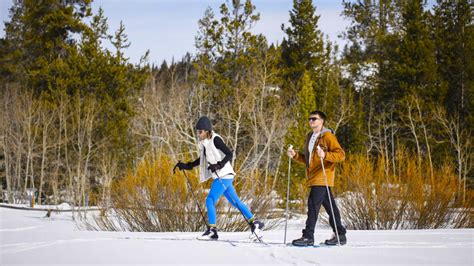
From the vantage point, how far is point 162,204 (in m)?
8.85

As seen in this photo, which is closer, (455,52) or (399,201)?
(399,201)

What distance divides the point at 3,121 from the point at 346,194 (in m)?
24.6

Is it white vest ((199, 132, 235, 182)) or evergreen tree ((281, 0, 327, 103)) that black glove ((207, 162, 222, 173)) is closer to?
white vest ((199, 132, 235, 182))

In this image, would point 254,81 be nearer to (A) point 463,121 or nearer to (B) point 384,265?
(A) point 463,121

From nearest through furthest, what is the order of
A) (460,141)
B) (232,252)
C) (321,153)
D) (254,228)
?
(232,252)
(321,153)
(254,228)
(460,141)

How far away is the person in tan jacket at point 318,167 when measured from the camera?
5.36 metres

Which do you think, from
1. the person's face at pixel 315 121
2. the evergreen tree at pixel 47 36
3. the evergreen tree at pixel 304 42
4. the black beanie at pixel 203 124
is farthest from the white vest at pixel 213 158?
the evergreen tree at pixel 304 42

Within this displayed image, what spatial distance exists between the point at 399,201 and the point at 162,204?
4509 mm

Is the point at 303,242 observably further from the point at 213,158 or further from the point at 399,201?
the point at 399,201

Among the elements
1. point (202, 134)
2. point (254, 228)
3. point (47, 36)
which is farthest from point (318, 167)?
point (47, 36)

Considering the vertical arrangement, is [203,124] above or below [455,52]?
below

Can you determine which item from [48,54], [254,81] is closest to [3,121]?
[48,54]

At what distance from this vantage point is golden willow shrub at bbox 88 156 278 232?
28.7ft

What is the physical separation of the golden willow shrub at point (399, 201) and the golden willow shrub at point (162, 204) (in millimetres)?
1769
